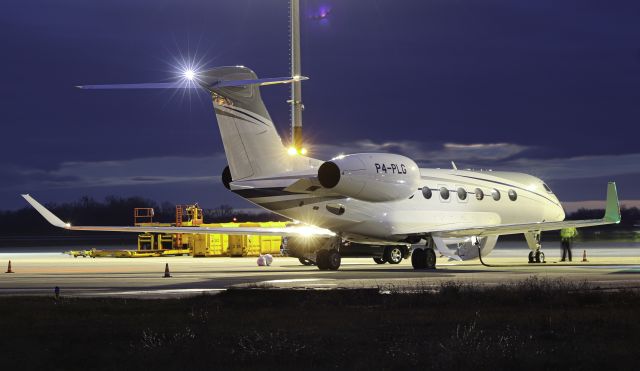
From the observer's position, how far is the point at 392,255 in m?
38.2

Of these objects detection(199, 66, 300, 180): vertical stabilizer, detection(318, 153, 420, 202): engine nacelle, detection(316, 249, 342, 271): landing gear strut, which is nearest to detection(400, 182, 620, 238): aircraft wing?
detection(318, 153, 420, 202): engine nacelle

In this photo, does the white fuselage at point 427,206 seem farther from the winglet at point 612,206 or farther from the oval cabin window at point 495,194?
the winglet at point 612,206

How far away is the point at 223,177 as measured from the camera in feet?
105

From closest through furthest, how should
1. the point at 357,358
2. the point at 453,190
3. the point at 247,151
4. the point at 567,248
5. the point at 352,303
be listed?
the point at 357,358
the point at 352,303
the point at 247,151
the point at 453,190
the point at 567,248

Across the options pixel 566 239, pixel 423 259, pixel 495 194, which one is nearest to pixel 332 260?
pixel 423 259

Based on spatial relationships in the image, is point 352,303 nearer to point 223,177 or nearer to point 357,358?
point 357,358

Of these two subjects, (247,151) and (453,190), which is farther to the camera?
(453,190)

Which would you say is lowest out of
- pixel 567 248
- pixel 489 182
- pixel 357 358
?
pixel 357 358

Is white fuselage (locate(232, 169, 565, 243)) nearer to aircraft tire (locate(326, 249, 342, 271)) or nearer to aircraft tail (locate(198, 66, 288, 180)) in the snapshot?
aircraft tail (locate(198, 66, 288, 180))

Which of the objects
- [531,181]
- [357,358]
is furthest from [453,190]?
[357,358]

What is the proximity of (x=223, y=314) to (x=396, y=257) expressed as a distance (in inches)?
938

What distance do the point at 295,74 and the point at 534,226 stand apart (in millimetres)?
11110

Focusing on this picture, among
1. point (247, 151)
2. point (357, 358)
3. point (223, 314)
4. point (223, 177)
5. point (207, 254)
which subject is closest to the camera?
point (357, 358)

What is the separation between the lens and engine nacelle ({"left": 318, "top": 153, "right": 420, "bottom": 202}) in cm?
2919
